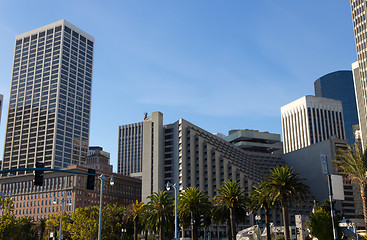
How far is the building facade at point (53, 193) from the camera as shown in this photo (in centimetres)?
16030

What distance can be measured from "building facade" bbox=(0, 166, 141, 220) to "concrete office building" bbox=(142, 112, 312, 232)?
33.8 m

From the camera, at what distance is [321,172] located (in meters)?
156

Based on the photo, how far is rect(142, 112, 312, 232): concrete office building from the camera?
140875mm

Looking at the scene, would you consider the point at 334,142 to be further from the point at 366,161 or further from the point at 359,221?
the point at 366,161

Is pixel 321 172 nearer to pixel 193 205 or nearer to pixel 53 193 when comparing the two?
pixel 193 205

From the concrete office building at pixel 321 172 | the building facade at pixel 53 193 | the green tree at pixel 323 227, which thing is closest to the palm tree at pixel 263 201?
the green tree at pixel 323 227

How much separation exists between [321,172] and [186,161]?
55767 millimetres

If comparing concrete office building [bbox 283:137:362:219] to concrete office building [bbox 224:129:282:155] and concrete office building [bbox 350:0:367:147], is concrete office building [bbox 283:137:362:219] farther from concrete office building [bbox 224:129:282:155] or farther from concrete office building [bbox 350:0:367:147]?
concrete office building [bbox 224:129:282:155]

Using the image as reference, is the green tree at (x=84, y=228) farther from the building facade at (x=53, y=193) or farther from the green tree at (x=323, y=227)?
the building facade at (x=53, y=193)

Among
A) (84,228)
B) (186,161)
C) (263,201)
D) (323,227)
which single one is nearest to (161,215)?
(84,228)

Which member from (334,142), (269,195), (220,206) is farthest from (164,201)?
(334,142)

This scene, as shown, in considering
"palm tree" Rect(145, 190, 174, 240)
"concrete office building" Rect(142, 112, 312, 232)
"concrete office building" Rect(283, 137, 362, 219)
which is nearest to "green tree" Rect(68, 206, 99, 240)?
"palm tree" Rect(145, 190, 174, 240)

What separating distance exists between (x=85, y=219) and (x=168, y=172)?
2622 inches

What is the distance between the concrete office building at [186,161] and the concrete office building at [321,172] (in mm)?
9351
